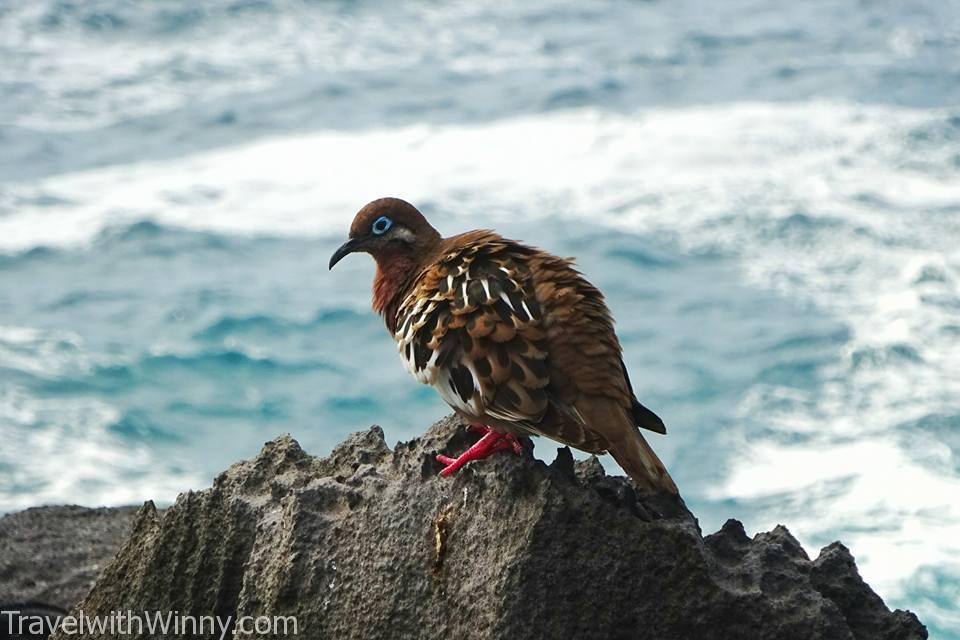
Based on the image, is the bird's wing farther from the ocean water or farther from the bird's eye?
the ocean water

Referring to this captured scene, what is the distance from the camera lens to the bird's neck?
590cm

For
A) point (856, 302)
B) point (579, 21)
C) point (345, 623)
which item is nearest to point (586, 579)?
point (345, 623)

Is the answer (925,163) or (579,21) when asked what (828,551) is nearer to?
(925,163)

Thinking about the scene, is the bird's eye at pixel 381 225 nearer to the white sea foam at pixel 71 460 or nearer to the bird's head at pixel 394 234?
the bird's head at pixel 394 234

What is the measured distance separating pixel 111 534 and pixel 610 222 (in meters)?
9.10

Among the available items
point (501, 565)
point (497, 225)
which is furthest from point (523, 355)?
point (497, 225)

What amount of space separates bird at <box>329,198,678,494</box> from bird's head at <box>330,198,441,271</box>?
1.46 ft

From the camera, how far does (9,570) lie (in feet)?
23.2

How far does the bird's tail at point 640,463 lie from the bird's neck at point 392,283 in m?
Result: 1.36

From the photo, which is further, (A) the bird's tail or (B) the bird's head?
(B) the bird's head

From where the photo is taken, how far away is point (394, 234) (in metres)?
6.07

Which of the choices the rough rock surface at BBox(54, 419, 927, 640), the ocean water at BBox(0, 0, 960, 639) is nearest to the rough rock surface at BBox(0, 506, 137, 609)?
the rough rock surface at BBox(54, 419, 927, 640)

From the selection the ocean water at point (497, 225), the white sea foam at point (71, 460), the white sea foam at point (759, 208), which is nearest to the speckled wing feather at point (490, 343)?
the ocean water at point (497, 225)

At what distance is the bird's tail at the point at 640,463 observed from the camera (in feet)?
15.7
